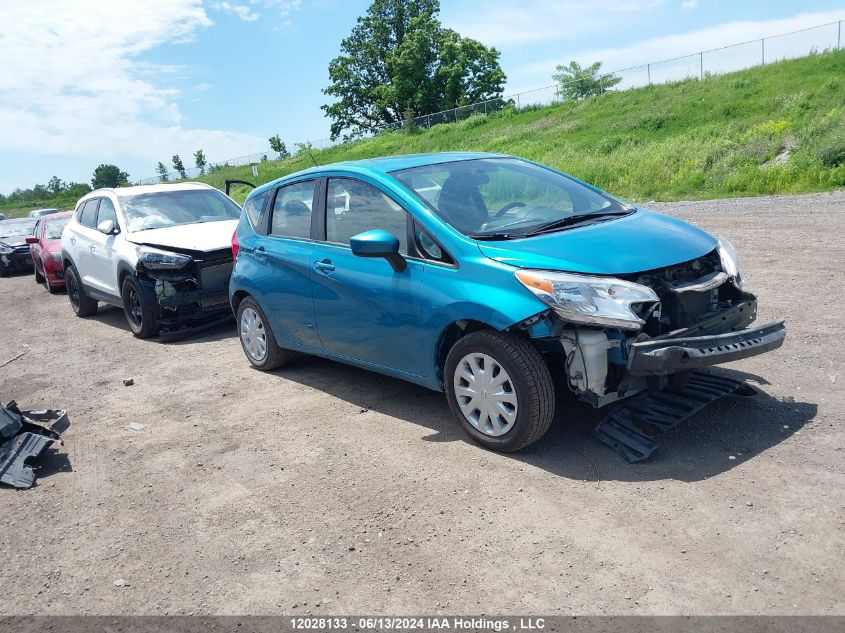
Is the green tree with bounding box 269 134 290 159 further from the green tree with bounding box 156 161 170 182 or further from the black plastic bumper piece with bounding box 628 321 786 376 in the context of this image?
the black plastic bumper piece with bounding box 628 321 786 376

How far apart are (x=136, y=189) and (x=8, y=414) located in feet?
18.9

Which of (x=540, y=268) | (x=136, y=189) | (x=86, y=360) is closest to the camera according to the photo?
(x=540, y=268)

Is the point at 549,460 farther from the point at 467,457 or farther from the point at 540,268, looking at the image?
the point at 540,268

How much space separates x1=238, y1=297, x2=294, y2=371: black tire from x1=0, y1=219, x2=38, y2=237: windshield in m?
16.3

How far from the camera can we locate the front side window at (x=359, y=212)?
5.17 m

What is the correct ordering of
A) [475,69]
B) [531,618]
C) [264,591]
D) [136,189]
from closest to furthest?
[531,618] → [264,591] → [136,189] → [475,69]

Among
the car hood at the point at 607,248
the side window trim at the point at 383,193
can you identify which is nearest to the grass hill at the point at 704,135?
the car hood at the point at 607,248

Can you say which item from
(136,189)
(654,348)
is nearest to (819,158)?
(136,189)

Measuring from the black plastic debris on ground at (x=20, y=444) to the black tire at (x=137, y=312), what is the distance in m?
3.53

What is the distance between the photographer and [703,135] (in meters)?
24.5

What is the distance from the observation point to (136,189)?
34.2ft

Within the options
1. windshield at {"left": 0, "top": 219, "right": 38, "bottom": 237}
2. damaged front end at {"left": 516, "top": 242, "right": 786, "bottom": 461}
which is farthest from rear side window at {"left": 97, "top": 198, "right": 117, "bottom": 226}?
windshield at {"left": 0, "top": 219, "right": 38, "bottom": 237}

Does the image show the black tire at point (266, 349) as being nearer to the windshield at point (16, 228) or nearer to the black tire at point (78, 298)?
the black tire at point (78, 298)

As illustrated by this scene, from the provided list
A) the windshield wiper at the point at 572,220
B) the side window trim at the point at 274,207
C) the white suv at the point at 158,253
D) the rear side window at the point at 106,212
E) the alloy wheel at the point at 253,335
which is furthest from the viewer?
the rear side window at the point at 106,212
